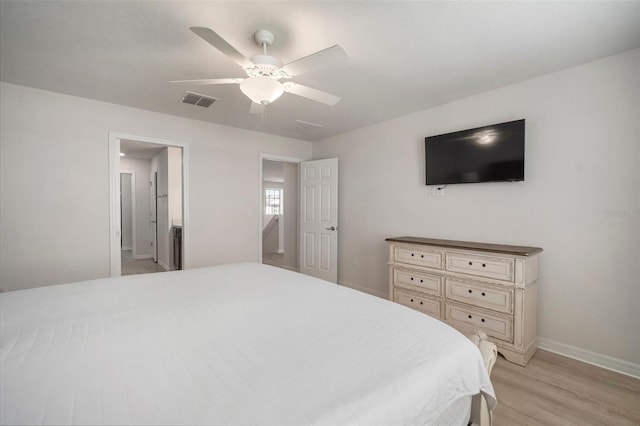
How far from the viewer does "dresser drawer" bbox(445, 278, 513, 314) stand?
2.44m

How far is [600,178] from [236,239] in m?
4.01

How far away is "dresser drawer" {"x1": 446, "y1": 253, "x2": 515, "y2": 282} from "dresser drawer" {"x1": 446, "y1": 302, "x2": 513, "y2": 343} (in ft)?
1.09

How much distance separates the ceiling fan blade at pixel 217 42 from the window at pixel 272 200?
25.6 ft

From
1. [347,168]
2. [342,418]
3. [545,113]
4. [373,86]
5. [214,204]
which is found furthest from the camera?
[347,168]

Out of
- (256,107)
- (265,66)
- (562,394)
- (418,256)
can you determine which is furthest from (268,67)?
(562,394)

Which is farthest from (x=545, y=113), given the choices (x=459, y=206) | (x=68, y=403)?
(x=68, y=403)

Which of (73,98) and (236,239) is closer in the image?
(73,98)

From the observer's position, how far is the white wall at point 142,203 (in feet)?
22.3

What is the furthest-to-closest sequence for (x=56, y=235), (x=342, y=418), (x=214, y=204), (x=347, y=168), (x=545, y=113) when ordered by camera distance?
(x=347, y=168) < (x=214, y=204) < (x=56, y=235) < (x=545, y=113) < (x=342, y=418)

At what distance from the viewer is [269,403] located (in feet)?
2.59

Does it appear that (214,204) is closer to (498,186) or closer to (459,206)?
(459,206)

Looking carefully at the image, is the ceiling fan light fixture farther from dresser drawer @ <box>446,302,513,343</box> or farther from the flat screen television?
dresser drawer @ <box>446,302,513,343</box>

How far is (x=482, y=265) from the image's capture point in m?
2.58

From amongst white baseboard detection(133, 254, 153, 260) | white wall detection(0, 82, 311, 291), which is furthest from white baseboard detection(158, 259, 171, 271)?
white wall detection(0, 82, 311, 291)
